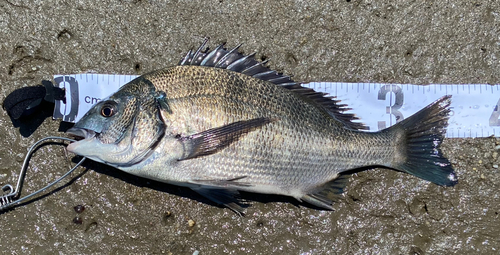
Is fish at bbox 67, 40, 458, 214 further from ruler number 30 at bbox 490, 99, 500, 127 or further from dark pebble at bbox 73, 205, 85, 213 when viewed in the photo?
dark pebble at bbox 73, 205, 85, 213

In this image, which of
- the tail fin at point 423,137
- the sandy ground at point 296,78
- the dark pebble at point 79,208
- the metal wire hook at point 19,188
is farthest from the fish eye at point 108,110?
the tail fin at point 423,137

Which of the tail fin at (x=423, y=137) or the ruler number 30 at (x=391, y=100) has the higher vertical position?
the ruler number 30 at (x=391, y=100)

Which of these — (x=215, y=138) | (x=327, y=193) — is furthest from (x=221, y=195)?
(x=327, y=193)

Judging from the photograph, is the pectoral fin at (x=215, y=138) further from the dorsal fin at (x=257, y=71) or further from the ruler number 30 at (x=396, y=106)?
the ruler number 30 at (x=396, y=106)

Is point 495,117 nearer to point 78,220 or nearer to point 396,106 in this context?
point 396,106

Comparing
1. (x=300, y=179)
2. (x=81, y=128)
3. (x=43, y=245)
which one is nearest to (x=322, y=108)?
(x=300, y=179)

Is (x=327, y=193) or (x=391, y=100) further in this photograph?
(x=391, y=100)

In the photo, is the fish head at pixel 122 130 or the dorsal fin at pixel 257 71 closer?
the fish head at pixel 122 130
